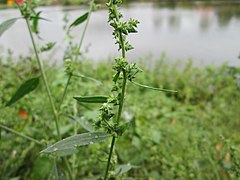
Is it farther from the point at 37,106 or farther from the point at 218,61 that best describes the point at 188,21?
the point at 37,106

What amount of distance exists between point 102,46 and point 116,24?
7.55 ft

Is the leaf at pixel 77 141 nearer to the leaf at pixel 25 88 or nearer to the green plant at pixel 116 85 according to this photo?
the green plant at pixel 116 85

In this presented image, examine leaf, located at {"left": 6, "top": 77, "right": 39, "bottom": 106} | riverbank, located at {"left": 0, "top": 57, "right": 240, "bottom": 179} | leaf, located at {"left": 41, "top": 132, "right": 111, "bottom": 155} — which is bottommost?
riverbank, located at {"left": 0, "top": 57, "right": 240, "bottom": 179}

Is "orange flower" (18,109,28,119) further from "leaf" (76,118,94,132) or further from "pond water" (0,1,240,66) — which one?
"pond water" (0,1,240,66)

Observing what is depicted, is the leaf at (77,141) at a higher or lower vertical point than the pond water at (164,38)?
higher

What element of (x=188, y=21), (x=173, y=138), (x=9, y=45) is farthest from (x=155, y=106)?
(x=188, y=21)

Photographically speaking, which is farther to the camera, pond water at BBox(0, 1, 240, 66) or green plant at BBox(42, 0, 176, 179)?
pond water at BBox(0, 1, 240, 66)

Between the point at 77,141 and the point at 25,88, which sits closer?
the point at 77,141

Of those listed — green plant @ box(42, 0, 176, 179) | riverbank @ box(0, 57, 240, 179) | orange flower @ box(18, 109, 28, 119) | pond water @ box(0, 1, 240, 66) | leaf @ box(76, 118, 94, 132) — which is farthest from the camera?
pond water @ box(0, 1, 240, 66)

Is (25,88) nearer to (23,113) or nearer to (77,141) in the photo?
(77,141)

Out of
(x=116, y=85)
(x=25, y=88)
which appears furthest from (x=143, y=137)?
(x=116, y=85)

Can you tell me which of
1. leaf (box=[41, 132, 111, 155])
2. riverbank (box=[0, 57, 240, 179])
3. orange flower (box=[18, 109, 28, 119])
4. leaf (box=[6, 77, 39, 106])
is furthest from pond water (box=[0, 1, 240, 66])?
leaf (box=[41, 132, 111, 155])

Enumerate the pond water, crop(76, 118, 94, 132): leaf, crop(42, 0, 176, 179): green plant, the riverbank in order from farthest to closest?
1. the pond water
2. the riverbank
3. crop(76, 118, 94, 132): leaf
4. crop(42, 0, 176, 179): green plant

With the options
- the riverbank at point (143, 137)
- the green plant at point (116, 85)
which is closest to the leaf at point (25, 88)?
the riverbank at point (143, 137)
